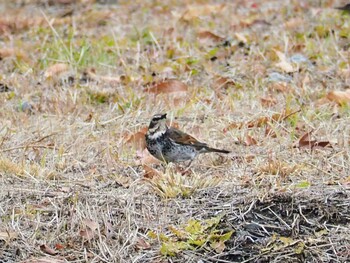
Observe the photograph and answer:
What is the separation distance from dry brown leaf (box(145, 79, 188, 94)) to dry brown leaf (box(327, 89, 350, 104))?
1.19 metres

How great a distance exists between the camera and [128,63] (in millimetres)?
8492

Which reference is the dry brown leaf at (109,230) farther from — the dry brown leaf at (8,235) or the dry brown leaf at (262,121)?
the dry brown leaf at (262,121)

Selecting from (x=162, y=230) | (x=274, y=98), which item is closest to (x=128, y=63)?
(x=274, y=98)

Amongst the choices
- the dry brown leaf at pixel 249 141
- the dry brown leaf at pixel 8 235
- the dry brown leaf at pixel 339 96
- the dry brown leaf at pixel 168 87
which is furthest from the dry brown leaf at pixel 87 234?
the dry brown leaf at pixel 339 96

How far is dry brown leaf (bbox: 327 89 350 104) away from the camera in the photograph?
23.1ft

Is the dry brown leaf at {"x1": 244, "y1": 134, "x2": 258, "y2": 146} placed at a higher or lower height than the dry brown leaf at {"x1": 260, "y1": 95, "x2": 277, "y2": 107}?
higher

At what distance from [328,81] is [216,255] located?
11.1 feet

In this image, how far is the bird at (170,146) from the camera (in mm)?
5809

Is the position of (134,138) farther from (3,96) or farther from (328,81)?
(328,81)

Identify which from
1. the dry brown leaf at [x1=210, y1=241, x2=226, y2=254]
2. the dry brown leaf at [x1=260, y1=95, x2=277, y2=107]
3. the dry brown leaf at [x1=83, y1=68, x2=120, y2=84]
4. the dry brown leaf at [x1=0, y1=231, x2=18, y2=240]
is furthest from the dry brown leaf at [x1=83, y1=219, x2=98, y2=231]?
the dry brown leaf at [x1=83, y1=68, x2=120, y2=84]

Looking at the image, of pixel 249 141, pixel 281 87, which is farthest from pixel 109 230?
pixel 281 87

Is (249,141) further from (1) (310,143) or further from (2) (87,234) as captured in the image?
(2) (87,234)

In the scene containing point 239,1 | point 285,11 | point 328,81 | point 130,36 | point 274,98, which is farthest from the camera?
point 239,1

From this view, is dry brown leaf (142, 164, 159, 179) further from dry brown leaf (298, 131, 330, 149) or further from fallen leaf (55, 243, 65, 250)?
dry brown leaf (298, 131, 330, 149)
